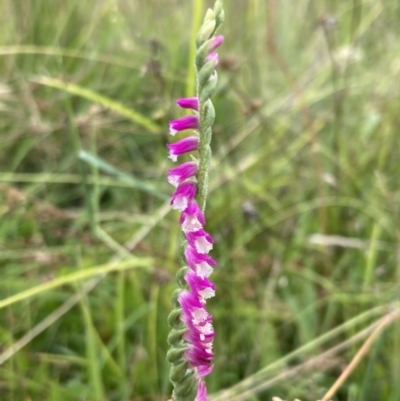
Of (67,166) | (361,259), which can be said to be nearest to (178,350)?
(361,259)

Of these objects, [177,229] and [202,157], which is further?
[177,229]

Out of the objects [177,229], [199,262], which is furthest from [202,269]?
[177,229]

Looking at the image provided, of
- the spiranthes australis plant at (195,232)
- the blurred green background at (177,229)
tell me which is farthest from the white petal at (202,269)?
the blurred green background at (177,229)

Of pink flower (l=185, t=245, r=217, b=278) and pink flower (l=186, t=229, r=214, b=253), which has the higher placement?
pink flower (l=186, t=229, r=214, b=253)

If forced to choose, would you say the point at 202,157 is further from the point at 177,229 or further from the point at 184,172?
the point at 177,229

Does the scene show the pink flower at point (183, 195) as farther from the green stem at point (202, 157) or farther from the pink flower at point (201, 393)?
the pink flower at point (201, 393)

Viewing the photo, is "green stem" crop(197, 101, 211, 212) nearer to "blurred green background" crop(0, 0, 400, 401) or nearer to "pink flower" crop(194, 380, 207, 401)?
"pink flower" crop(194, 380, 207, 401)

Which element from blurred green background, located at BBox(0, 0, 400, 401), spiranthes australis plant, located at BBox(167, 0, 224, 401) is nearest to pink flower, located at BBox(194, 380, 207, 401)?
spiranthes australis plant, located at BBox(167, 0, 224, 401)
